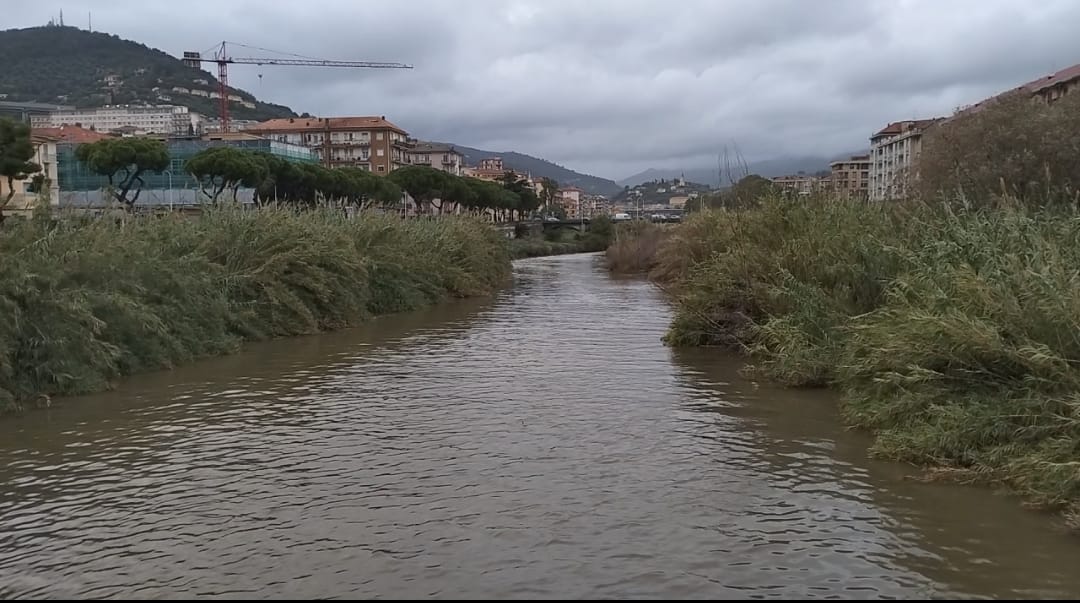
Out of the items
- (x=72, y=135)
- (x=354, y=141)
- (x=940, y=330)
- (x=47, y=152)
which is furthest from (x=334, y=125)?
(x=940, y=330)

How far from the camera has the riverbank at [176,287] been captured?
42.3ft

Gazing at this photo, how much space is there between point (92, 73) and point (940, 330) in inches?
7547

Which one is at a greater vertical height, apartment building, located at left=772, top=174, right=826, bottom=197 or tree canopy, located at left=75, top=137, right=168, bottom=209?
tree canopy, located at left=75, top=137, right=168, bottom=209

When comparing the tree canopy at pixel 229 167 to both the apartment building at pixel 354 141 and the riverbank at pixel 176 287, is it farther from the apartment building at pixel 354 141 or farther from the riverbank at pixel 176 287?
the apartment building at pixel 354 141

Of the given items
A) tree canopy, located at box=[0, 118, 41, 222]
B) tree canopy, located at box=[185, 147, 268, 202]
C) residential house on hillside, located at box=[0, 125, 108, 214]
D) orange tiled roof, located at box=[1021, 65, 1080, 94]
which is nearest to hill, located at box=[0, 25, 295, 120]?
residential house on hillside, located at box=[0, 125, 108, 214]

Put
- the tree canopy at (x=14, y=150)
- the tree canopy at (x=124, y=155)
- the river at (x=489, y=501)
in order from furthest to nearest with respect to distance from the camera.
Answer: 1. the tree canopy at (x=124, y=155)
2. the tree canopy at (x=14, y=150)
3. the river at (x=489, y=501)

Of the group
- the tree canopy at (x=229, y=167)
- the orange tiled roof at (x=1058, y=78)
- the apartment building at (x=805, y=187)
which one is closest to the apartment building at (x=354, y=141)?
the tree canopy at (x=229, y=167)

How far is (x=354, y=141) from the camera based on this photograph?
12162 cm

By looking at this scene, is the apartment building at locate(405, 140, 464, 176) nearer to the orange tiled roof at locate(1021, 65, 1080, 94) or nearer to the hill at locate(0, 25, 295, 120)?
the hill at locate(0, 25, 295, 120)

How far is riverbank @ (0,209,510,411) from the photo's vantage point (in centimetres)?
1290

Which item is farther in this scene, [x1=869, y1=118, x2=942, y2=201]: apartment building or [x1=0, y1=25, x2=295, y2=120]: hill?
[x1=0, y1=25, x2=295, y2=120]: hill

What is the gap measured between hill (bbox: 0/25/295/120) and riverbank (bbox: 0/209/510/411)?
494 feet

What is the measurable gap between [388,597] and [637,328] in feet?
50.8

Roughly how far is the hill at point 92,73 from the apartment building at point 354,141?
195 feet
